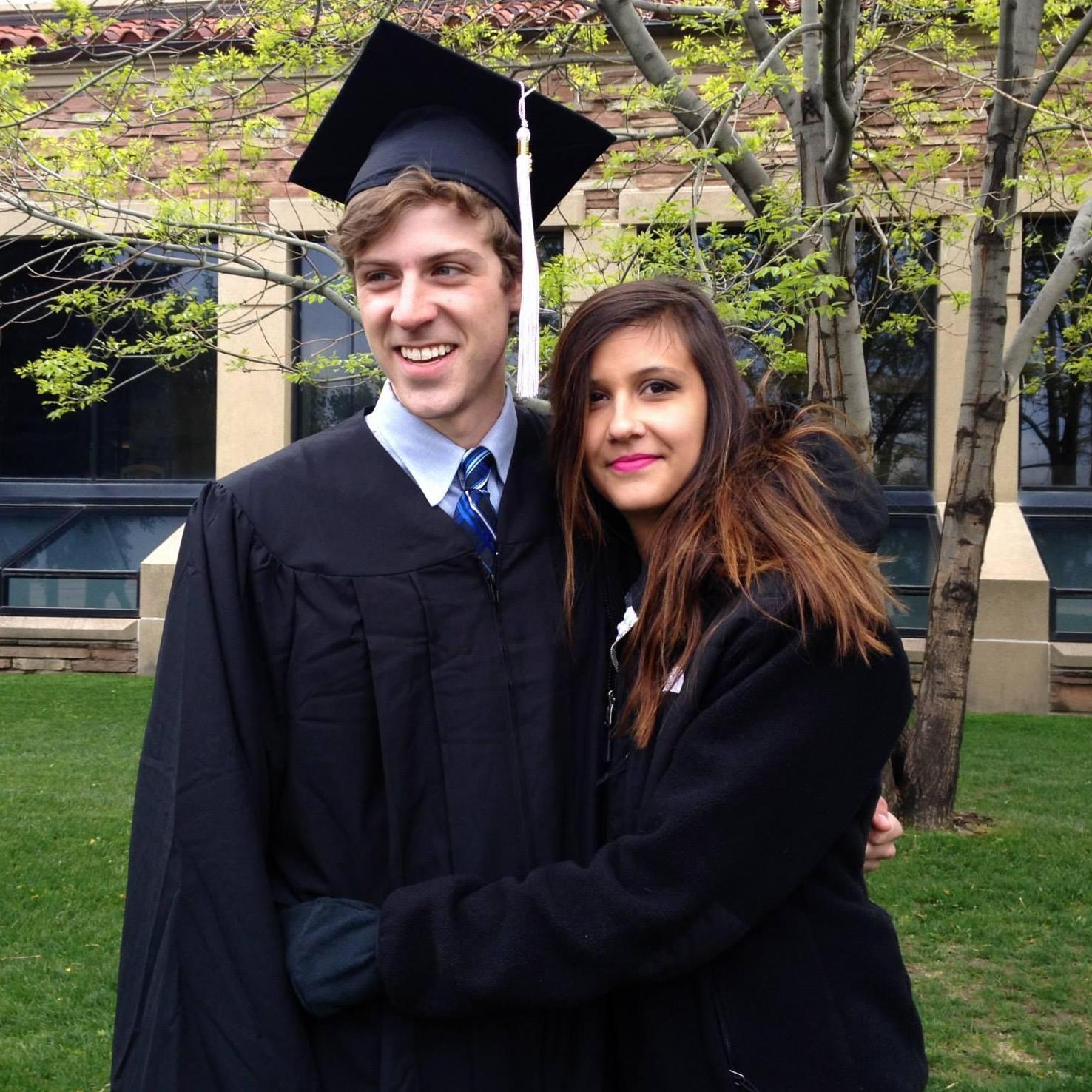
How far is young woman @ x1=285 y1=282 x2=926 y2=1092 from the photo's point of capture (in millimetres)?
1605

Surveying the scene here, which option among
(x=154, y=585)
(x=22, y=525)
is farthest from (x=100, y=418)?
(x=154, y=585)

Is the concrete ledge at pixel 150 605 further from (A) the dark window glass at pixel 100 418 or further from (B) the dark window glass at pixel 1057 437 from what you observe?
(B) the dark window glass at pixel 1057 437

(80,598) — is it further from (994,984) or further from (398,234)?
(398,234)

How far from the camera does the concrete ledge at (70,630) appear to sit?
985 centimetres

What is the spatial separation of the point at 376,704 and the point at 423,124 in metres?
1.05

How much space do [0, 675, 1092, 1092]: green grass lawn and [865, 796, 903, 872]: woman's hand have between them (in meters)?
0.62

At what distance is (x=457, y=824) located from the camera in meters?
1.77

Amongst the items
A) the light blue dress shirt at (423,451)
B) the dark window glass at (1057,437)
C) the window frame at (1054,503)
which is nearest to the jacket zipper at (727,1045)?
the light blue dress shirt at (423,451)

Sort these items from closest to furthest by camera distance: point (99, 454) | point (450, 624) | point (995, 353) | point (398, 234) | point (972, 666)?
point (450, 624), point (398, 234), point (995, 353), point (972, 666), point (99, 454)

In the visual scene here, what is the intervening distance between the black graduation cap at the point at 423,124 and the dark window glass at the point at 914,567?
732 centimetres

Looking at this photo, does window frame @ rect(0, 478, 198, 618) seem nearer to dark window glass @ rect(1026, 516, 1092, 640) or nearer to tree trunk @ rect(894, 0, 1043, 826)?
tree trunk @ rect(894, 0, 1043, 826)

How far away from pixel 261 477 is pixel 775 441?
840 millimetres

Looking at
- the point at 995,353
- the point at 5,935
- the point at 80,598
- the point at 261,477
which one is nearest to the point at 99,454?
the point at 80,598

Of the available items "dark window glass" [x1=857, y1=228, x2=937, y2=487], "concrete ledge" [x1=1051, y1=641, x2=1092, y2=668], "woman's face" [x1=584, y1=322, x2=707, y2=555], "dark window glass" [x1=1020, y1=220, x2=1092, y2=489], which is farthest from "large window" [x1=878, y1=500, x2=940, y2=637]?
"woman's face" [x1=584, y1=322, x2=707, y2=555]
